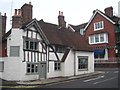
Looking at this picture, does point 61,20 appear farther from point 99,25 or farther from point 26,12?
point 99,25

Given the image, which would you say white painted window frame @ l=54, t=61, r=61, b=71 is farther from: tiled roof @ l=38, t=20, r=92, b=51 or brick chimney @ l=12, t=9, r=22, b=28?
brick chimney @ l=12, t=9, r=22, b=28

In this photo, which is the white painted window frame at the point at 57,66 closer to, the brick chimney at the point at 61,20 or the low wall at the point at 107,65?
the brick chimney at the point at 61,20

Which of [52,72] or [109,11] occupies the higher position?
[109,11]

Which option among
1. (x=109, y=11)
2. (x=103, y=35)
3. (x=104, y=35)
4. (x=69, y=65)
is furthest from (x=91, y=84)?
(x=109, y=11)

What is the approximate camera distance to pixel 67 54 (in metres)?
23.5

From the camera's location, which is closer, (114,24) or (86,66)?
(86,66)

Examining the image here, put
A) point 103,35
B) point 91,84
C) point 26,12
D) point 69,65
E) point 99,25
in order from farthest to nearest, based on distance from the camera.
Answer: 1. point 99,25
2. point 103,35
3. point 26,12
4. point 69,65
5. point 91,84

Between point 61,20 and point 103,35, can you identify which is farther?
point 103,35

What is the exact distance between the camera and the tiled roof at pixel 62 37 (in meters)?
23.9

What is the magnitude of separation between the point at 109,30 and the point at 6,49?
79.8 feet

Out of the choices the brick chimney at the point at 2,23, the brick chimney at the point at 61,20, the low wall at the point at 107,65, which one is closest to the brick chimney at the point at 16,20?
the brick chimney at the point at 2,23

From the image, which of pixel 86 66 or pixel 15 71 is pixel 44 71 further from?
pixel 86 66

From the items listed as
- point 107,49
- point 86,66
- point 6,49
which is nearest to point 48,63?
point 6,49

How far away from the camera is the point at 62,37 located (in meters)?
26.0
